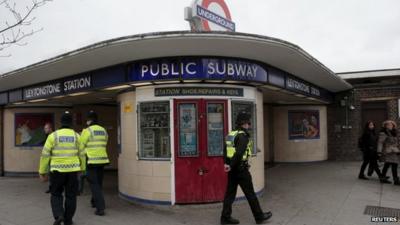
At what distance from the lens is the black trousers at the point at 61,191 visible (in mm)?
5863

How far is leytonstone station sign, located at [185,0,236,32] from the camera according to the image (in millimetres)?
9211

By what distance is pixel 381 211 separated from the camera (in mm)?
7004

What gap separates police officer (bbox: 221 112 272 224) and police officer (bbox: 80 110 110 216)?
2.22 meters

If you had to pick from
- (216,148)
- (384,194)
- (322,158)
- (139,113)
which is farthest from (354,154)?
(139,113)

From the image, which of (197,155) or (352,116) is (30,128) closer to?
(197,155)

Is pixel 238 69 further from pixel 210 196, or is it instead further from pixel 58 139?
pixel 58 139

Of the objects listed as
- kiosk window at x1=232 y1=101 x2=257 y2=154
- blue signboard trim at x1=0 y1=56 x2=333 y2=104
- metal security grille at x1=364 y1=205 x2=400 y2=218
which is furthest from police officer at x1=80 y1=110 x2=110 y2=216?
metal security grille at x1=364 y1=205 x2=400 y2=218

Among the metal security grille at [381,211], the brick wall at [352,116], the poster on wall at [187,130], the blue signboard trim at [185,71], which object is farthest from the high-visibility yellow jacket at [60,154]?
the brick wall at [352,116]

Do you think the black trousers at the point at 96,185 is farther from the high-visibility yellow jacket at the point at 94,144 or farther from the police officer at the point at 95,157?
the high-visibility yellow jacket at the point at 94,144

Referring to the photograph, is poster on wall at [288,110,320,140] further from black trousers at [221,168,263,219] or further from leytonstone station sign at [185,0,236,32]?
black trousers at [221,168,263,219]

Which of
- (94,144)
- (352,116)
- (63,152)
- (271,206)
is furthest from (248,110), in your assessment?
(352,116)

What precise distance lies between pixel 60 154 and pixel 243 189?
282 centimetres

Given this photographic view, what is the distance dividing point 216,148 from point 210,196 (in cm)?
89

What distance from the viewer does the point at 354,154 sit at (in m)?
14.6
